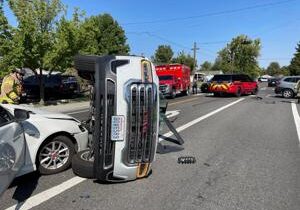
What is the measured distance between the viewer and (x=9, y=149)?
4.24 m

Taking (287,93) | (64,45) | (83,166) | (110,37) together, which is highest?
(110,37)

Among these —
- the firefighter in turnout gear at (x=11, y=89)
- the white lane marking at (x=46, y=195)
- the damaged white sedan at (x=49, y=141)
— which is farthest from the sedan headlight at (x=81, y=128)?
the firefighter in turnout gear at (x=11, y=89)

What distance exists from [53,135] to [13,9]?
744 inches

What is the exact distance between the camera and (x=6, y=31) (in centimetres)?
2205

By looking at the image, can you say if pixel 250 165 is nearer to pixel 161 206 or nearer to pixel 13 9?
pixel 161 206

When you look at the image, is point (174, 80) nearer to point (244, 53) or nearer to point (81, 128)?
point (81, 128)

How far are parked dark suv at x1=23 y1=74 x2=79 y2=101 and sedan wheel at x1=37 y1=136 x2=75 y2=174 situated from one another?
20.2 metres

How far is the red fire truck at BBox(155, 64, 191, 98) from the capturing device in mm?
27953

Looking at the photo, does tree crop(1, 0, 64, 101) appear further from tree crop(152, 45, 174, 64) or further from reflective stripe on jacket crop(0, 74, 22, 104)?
tree crop(152, 45, 174, 64)

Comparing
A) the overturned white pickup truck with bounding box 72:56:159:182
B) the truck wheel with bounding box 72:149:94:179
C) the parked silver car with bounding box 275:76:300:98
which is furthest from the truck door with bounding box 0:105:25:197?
the parked silver car with bounding box 275:76:300:98

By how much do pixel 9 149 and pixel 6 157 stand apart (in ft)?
0.44

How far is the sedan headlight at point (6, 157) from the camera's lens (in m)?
4.01

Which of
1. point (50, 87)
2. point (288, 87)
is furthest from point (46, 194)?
point (288, 87)

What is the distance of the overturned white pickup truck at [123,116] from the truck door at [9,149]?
1.03 meters
